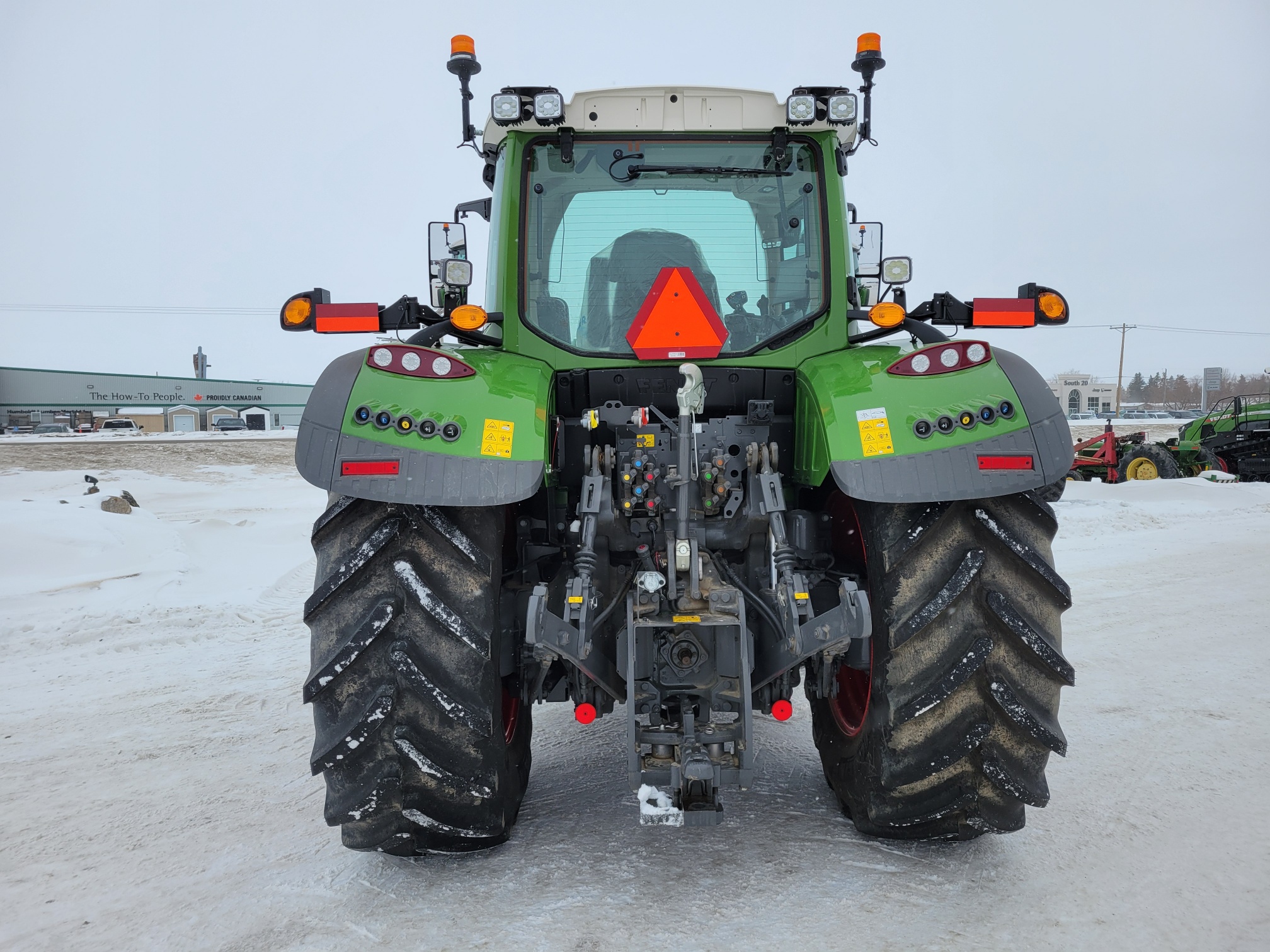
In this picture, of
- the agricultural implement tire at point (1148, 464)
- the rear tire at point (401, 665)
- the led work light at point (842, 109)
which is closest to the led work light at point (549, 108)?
the led work light at point (842, 109)

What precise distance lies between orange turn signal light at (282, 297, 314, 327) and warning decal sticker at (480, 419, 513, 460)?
846mm

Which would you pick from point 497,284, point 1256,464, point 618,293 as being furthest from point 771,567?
point 1256,464

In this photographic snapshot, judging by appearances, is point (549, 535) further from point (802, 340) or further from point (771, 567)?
point (802, 340)

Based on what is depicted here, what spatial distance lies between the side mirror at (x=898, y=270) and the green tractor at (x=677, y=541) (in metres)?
0.20

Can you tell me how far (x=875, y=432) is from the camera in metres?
2.28

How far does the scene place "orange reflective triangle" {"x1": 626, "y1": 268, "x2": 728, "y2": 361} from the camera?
2746 mm

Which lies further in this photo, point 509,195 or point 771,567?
point 509,195

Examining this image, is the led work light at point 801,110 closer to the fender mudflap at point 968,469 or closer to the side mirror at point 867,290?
the side mirror at point 867,290

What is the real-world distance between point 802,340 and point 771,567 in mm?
897

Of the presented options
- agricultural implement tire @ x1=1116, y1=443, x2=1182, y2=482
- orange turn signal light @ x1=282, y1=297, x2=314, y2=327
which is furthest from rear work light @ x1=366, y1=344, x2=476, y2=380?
A: agricultural implement tire @ x1=1116, y1=443, x2=1182, y2=482

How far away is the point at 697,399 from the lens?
8.09 ft

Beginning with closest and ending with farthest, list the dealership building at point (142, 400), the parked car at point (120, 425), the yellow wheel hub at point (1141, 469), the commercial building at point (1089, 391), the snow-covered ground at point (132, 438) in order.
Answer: the yellow wheel hub at point (1141, 469) → the snow-covered ground at point (132, 438) → the parked car at point (120, 425) → the dealership building at point (142, 400) → the commercial building at point (1089, 391)

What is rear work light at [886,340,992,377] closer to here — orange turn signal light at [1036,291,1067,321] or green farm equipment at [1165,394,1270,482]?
orange turn signal light at [1036,291,1067,321]

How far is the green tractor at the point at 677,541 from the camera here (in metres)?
2.24
